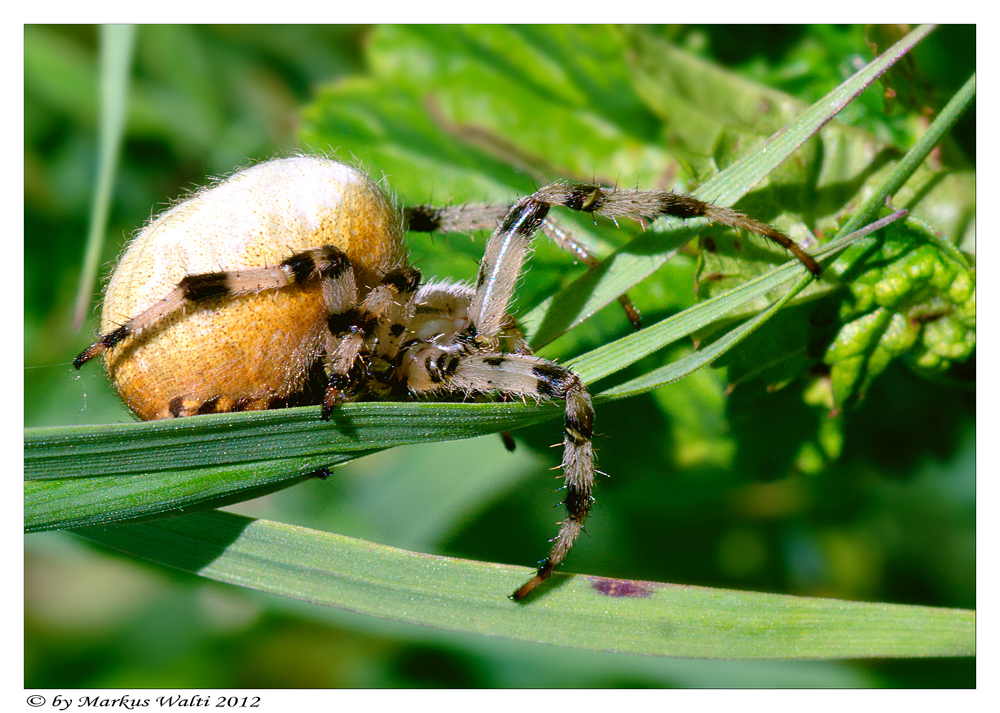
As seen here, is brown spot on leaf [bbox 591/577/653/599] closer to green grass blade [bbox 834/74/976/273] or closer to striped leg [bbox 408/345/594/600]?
striped leg [bbox 408/345/594/600]

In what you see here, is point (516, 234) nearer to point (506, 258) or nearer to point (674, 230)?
point (506, 258)

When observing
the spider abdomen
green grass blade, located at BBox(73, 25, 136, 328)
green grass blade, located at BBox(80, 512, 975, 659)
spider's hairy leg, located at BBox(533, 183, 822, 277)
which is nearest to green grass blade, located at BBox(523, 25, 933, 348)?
spider's hairy leg, located at BBox(533, 183, 822, 277)

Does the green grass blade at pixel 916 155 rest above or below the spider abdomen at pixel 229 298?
above

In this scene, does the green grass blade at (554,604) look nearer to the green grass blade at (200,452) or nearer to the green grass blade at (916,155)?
the green grass blade at (200,452)

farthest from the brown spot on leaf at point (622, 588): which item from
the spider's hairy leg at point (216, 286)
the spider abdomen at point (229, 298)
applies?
the spider's hairy leg at point (216, 286)

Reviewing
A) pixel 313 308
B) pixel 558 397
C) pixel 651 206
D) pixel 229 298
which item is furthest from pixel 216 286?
pixel 651 206

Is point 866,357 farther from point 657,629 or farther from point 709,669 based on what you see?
point 709,669
